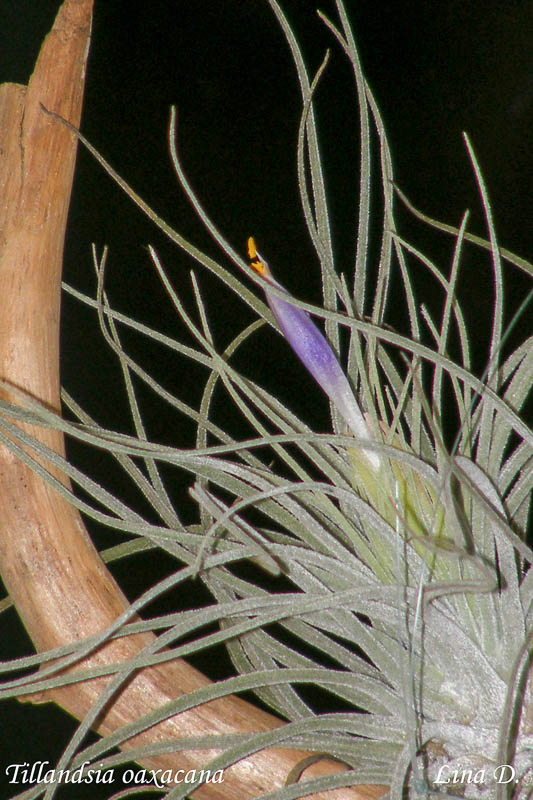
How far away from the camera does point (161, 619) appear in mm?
368

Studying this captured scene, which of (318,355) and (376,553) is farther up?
(318,355)

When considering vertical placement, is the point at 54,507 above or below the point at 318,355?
below

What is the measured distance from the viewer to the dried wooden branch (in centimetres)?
42

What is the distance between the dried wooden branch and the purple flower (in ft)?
0.58

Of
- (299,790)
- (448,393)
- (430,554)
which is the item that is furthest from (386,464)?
(448,393)

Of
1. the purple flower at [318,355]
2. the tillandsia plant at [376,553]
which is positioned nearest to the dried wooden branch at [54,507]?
the tillandsia plant at [376,553]

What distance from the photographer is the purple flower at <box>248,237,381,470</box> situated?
1.35ft

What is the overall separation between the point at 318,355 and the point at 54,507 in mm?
198

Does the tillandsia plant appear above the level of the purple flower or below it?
below

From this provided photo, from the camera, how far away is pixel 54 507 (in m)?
0.47

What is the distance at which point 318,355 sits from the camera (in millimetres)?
414

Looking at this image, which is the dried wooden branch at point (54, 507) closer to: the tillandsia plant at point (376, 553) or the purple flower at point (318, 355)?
the tillandsia plant at point (376, 553)

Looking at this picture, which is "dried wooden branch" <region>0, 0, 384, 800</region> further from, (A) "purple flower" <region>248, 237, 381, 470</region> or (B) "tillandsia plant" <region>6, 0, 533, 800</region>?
(A) "purple flower" <region>248, 237, 381, 470</region>

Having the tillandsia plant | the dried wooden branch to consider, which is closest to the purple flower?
the tillandsia plant
